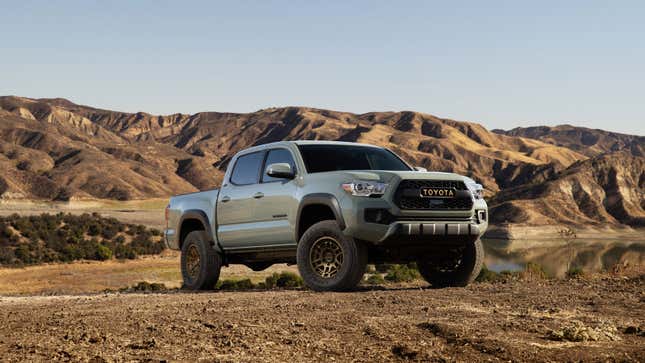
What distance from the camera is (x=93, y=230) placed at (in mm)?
61906

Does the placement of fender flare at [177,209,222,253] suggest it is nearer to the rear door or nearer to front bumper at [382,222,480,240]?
the rear door

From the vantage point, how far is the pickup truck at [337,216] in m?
10.7

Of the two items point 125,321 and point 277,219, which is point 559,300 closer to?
point 277,219

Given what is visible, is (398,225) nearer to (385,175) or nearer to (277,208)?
(385,175)

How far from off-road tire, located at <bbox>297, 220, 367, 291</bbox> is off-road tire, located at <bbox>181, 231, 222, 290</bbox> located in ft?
8.16

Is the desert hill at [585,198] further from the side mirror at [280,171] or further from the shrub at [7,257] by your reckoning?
the side mirror at [280,171]

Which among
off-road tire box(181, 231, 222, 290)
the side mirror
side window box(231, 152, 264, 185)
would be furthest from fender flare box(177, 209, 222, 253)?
the side mirror

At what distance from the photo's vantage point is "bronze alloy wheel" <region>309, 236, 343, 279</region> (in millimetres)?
11055

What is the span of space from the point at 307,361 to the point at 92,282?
119 ft

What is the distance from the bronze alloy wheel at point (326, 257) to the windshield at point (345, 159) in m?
1.07

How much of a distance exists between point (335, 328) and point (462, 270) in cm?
528

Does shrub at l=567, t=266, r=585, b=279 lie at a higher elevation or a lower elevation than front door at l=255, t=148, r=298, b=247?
lower

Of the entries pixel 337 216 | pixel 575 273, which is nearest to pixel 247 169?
pixel 337 216

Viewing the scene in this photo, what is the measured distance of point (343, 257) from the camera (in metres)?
10.8
